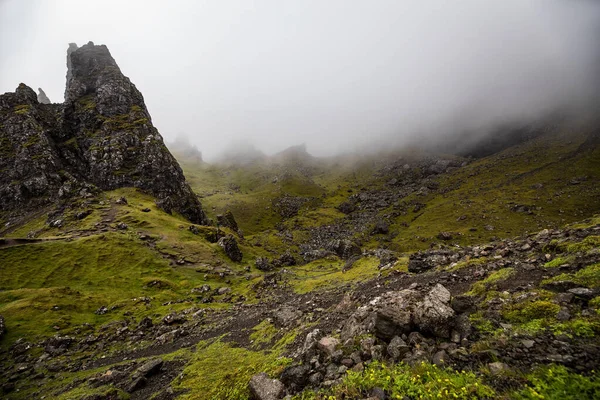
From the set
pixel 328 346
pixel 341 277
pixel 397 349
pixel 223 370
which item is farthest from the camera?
pixel 341 277

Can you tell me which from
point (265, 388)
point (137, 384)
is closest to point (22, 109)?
point (137, 384)

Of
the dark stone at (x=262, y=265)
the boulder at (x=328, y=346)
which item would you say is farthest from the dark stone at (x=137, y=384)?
the dark stone at (x=262, y=265)

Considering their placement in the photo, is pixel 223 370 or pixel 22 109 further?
pixel 22 109

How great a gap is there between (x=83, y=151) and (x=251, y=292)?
11790cm

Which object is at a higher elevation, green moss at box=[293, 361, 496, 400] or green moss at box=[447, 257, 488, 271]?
green moss at box=[293, 361, 496, 400]

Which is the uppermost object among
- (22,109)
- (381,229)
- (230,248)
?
(22,109)

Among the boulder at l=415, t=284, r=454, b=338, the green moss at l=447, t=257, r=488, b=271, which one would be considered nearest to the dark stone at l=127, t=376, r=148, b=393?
the boulder at l=415, t=284, r=454, b=338

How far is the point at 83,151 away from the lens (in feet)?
364

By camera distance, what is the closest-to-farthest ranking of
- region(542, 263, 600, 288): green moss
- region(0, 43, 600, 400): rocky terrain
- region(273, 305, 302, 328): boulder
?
region(0, 43, 600, 400): rocky terrain < region(542, 263, 600, 288): green moss < region(273, 305, 302, 328): boulder

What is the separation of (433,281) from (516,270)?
16.9 feet

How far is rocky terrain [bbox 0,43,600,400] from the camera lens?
8.96 m

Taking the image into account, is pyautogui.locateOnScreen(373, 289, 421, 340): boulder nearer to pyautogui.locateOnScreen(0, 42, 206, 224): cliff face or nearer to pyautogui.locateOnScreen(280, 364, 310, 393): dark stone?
pyautogui.locateOnScreen(280, 364, 310, 393): dark stone

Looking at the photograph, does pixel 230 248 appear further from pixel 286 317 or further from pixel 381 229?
pixel 381 229

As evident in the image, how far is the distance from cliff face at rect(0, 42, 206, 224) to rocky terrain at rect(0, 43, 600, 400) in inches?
28.9
